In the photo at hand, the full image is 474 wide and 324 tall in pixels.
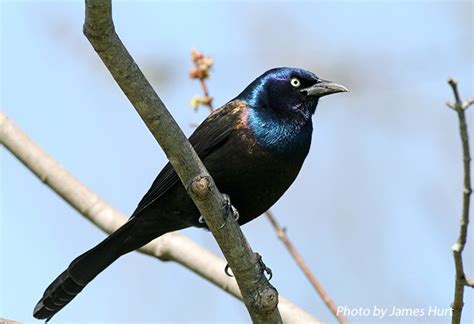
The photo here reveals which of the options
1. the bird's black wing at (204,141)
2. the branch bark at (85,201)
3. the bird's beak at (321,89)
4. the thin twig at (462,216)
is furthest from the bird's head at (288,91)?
the thin twig at (462,216)

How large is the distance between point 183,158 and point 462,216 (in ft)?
3.50

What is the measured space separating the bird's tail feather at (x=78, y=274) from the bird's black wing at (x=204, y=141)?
0.25 m

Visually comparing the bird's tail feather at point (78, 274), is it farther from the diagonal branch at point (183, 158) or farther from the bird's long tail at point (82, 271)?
the diagonal branch at point (183, 158)

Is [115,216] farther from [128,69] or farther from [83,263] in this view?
[128,69]

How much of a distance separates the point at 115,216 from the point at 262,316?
4.70ft

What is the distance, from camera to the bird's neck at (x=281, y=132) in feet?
14.4

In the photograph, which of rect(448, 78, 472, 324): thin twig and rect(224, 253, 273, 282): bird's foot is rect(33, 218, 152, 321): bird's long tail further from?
rect(448, 78, 472, 324): thin twig

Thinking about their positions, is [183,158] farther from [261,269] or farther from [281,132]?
[281,132]

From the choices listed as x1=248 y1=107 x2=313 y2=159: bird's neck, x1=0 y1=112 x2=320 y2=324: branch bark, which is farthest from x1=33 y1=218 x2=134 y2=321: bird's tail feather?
x1=248 y1=107 x2=313 y2=159: bird's neck

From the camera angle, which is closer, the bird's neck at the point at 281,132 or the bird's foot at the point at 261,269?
the bird's foot at the point at 261,269

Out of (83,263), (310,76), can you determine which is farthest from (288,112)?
(83,263)

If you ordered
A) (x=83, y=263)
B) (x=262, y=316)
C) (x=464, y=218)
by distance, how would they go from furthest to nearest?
(x=83, y=263) → (x=262, y=316) → (x=464, y=218)

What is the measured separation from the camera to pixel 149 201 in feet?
14.5

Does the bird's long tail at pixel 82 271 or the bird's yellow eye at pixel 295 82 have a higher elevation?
the bird's yellow eye at pixel 295 82
